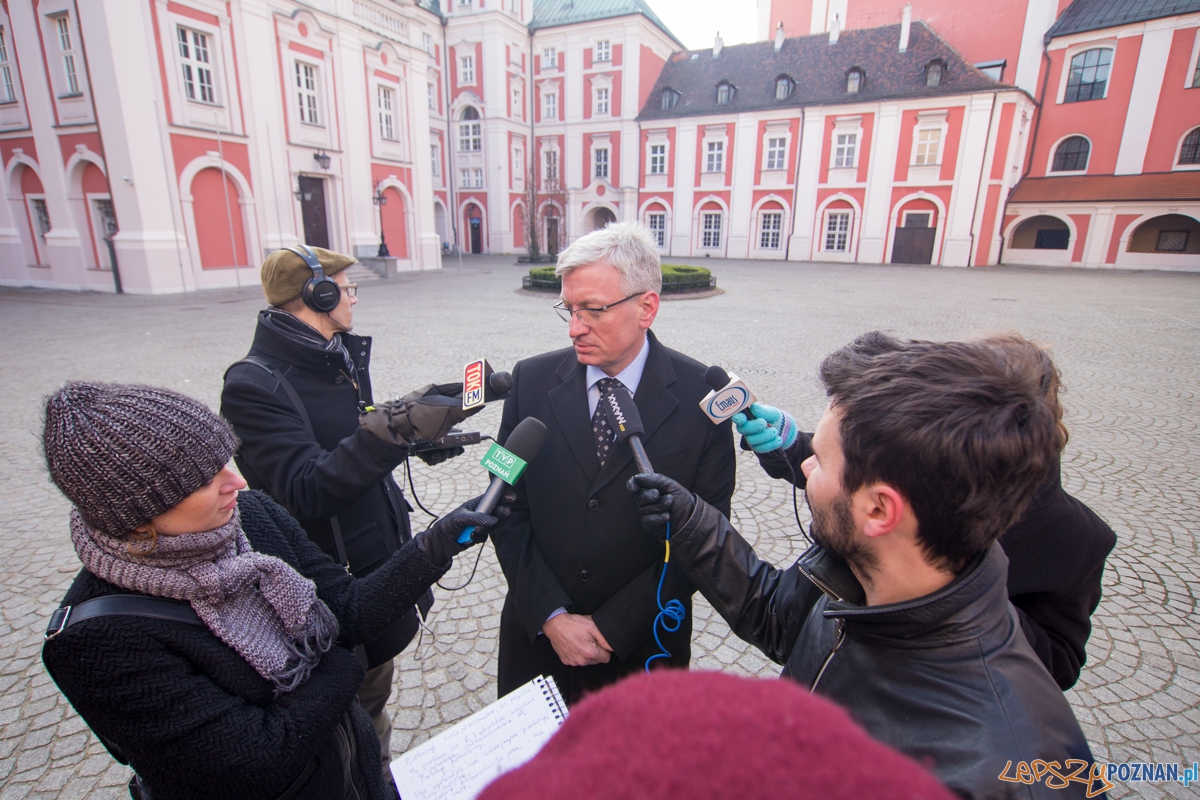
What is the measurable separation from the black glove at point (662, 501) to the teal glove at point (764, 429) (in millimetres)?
433

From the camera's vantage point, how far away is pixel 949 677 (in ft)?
3.43

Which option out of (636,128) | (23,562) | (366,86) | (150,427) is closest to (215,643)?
(150,427)

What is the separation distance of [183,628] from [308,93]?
2356 cm

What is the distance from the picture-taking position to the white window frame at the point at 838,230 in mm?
31766

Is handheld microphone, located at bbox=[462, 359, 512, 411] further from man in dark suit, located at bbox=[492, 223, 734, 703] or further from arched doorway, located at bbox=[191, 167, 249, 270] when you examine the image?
arched doorway, located at bbox=[191, 167, 249, 270]

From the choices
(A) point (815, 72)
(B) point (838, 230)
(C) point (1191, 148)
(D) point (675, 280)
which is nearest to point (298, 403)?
(D) point (675, 280)

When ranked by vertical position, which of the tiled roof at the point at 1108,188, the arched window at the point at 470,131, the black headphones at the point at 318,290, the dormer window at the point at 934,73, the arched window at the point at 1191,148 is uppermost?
the dormer window at the point at 934,73

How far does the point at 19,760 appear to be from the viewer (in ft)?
7.87

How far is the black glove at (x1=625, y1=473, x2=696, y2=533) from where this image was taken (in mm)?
1688

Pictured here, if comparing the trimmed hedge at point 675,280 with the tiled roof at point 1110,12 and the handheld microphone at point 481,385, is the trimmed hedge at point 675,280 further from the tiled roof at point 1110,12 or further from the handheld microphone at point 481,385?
the tiled roof at point 1110,12

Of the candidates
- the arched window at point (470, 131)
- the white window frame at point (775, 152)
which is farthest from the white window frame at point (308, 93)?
the white window frame at point (775, 152)

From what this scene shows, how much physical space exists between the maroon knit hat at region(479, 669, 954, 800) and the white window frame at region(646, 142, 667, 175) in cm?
3859

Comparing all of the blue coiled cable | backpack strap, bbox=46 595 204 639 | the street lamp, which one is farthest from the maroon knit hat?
the street lamp

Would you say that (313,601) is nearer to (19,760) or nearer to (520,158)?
(19,760)
